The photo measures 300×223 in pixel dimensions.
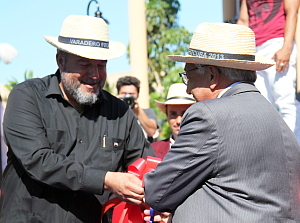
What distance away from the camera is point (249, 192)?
2.59m

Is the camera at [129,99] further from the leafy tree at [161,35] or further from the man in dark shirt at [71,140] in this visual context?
the leafy tree at [161,35]

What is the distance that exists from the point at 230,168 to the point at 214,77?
60cm

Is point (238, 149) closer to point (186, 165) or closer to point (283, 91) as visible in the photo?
point (186, 165)

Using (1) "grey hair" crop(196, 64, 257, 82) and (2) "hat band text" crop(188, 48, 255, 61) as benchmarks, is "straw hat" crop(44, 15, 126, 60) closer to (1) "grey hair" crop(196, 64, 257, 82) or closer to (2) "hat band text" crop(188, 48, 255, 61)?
(2) "hat band text" crop(188, 48, 255, 61)

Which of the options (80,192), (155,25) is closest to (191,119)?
(80,192)

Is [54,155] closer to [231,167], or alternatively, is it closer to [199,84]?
[199,84]

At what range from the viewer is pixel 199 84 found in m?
2.98

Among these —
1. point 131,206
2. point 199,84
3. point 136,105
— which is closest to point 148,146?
point 131,206

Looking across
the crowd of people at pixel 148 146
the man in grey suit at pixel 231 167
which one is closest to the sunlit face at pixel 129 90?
the crowd of people at pixel 148 146

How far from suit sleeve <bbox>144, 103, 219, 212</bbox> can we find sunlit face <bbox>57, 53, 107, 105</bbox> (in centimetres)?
116

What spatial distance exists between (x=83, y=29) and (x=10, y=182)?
1.27m

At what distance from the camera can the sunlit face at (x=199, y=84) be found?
295 centimetres

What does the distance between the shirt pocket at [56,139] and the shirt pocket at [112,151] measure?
0.99ft

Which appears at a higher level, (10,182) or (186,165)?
(186,165)
